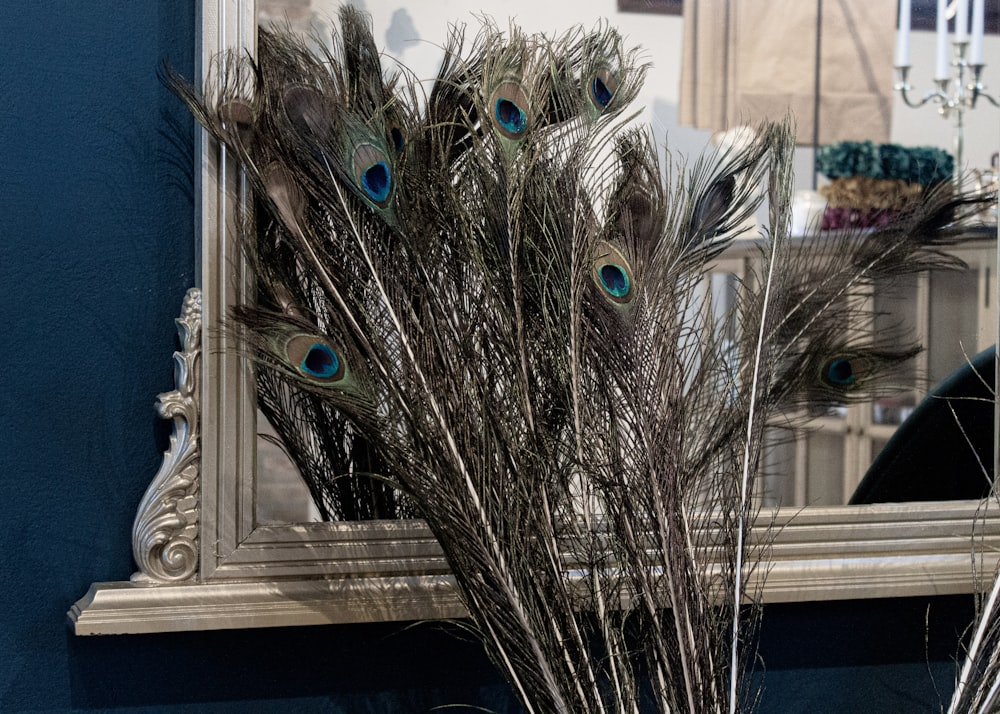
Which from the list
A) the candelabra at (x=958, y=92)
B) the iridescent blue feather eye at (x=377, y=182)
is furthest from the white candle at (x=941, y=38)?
the iridescent blue feather eye at (x=377, y=182)

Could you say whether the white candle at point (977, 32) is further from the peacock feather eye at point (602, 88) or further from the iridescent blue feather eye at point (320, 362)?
the iridescent blue feather eye at point (320, 362)

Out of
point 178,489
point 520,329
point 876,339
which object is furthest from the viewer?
point 876,339

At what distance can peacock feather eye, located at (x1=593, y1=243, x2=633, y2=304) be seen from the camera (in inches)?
32.5

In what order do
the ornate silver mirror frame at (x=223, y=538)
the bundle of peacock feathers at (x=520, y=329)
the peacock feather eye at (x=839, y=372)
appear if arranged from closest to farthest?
1. the bundle of peacock feathers at (x=520, y=329)
2. the ornate silver mirror frame at (x=223, y=538)
3. the peacock feather eye at (x=839, y=372)

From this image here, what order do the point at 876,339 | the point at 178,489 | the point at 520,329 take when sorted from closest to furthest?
the point at 520,329 < the point at 178,489 < the point at 876,339

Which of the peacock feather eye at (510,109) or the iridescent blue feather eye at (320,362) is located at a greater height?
the peacock feather eye at (510,109)

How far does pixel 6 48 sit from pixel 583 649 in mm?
748

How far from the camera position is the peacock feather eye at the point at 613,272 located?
2.71ft

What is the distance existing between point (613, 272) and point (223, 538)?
45 cm

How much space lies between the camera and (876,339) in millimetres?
1062

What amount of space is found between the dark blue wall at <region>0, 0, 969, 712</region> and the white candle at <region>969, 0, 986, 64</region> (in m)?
0.81

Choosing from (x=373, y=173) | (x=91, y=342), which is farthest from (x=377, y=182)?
(x=91, y=342)

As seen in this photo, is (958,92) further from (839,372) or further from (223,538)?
(223,538)

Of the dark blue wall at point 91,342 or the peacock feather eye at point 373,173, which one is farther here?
the dark blue wall at point 91,342
